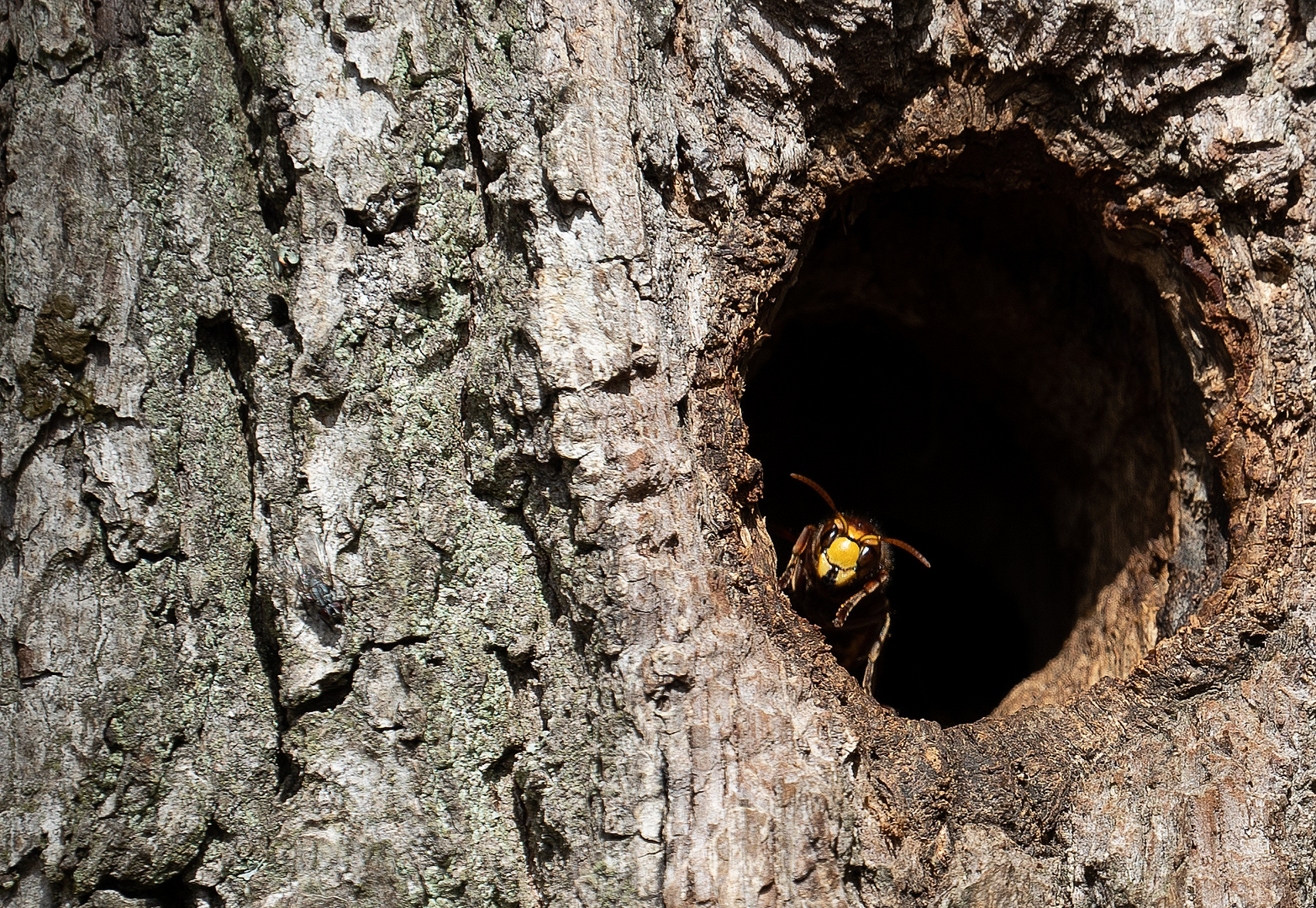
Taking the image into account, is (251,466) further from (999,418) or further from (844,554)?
(999,418)

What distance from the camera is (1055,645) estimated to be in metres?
3.15

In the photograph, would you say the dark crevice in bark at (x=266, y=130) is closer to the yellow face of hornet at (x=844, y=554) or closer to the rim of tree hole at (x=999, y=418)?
the rim of tree hole at (x=999, y=418)

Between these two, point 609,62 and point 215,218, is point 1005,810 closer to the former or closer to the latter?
point 609,62

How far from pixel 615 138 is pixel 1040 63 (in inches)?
33.3

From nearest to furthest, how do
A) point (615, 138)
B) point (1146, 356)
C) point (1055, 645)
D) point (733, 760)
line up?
point (733, 760)
point (615, 138)
point (1146, 356)
point (1055, 645)

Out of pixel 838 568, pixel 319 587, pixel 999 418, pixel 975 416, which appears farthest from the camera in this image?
pixel 975 416

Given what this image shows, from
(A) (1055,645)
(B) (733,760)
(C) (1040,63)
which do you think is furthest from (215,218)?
(A) (1055,645)

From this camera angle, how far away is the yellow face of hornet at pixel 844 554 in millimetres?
2771

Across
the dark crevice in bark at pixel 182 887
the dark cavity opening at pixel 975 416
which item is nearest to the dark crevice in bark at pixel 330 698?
the dark crevice in bark at pixel 182 887

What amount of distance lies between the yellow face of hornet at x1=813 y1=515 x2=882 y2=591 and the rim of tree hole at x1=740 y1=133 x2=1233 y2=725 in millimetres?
235

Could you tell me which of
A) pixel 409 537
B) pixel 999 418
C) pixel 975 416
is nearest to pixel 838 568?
pixel 999 418

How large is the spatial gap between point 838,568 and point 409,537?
151cm

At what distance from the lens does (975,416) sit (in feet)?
12.3

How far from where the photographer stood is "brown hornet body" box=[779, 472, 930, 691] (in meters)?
2.77
